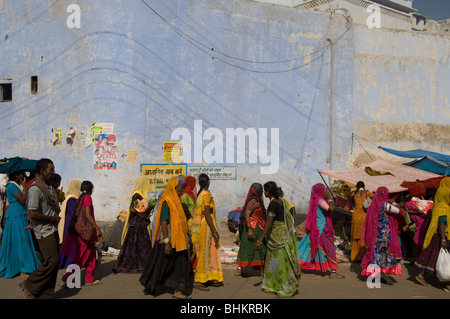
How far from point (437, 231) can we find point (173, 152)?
6935 mm

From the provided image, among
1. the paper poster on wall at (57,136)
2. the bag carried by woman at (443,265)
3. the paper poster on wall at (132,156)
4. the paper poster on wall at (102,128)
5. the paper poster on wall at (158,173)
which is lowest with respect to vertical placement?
the bag carried by woman at (443,265)

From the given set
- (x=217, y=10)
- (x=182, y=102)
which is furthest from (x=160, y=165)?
(x=217, y=10)

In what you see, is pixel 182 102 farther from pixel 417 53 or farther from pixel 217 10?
pixel 417 53

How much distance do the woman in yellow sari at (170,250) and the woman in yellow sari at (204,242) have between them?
0.38 metres

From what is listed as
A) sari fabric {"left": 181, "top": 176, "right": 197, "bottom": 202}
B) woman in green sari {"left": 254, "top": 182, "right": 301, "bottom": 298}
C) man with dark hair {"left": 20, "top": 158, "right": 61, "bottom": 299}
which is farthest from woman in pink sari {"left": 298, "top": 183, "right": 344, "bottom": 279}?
man with dark hair {"left": 20, "top": 158, "right": 61, "bottom": 299}

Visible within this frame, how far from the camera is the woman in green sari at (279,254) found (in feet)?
21.3

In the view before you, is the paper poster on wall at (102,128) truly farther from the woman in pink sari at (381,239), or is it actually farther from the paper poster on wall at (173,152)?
the woman in pink sari at (381,239)

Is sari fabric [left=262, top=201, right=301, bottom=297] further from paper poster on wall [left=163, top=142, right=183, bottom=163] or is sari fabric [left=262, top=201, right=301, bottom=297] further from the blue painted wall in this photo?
paper poster on wall [left=163, top=142, right=183, bottom=163]

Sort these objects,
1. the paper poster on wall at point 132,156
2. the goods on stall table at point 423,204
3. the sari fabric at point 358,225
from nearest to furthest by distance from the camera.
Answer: the sari fabric at point 358,225 → the goods on stall table at point 423,204 → the paper poster on wall at point 132,156

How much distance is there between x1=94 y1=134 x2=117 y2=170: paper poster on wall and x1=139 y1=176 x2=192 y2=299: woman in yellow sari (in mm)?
5625

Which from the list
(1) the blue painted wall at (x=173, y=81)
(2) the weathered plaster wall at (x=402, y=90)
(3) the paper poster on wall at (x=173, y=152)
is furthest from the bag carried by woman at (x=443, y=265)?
(2) the weathered plaster wall at (x=402, y=90)

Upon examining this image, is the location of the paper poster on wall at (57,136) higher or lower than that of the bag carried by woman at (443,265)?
higher

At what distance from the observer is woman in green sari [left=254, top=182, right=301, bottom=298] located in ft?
21.3

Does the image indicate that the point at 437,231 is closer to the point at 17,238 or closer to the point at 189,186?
the point at 189,186
